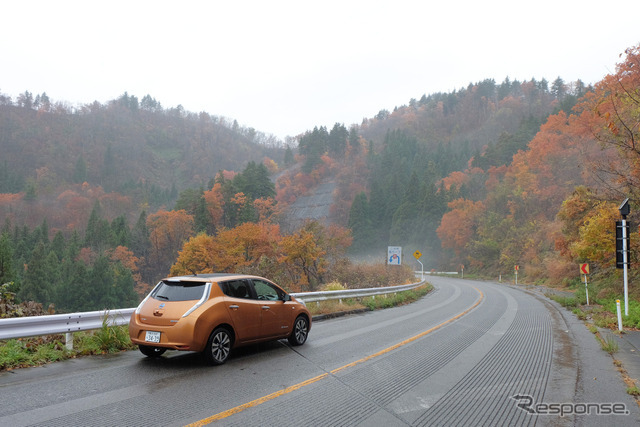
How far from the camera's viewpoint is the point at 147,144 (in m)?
173

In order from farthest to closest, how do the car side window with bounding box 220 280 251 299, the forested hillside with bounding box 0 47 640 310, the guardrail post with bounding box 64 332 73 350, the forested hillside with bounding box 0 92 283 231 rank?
the forested hillside with bounding box 0 92 283 231 < the forested hillside with bounding box 0 47 640 310 < the car side window with bounding box 220 280 251 299 < the guardrail post with bounding box 64 332 73 350

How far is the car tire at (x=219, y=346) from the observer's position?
6.89m

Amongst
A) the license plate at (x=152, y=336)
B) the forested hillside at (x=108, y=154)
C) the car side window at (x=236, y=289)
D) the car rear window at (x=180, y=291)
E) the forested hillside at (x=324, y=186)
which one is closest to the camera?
the license plate at (x=152, y=336)

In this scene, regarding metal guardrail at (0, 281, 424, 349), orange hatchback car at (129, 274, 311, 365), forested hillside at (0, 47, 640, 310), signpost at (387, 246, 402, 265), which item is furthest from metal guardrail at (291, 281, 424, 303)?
forested hillside at (0, 47, 640, 310)

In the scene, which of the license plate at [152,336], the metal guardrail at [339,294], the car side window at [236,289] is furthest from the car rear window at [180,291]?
the metal guardrail at [339,294]

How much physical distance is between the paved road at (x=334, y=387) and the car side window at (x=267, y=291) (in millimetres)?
1063

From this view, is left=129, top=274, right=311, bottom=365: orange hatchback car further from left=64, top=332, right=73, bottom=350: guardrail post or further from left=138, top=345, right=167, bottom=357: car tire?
left=64, top=332, right=73, bottom=350: guardrail post

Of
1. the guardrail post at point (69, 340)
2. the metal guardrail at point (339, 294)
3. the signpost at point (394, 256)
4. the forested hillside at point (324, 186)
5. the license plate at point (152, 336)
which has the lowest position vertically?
the metal guardrail at point (339, 294)

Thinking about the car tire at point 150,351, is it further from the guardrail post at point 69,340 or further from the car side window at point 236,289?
the car side window at point 236,289

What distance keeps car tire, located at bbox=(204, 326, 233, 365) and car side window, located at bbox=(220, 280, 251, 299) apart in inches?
26.3

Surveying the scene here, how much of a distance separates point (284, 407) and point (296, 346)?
3949mm

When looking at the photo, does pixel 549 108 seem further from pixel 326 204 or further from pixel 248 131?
pixel 248 131

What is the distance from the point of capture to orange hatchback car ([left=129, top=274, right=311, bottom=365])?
6.72 metres

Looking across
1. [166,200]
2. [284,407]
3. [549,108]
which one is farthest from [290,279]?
[166,200]
